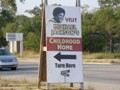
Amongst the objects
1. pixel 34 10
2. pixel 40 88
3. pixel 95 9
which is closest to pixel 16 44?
pixel 34 10

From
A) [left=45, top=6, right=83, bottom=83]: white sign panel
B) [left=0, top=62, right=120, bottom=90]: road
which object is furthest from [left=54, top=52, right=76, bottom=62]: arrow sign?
[left=0, top=62, right=120, bottom=90]: road

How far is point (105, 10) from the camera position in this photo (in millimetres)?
69500

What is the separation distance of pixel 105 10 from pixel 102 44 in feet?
15.9

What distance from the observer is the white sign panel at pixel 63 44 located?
14688mm

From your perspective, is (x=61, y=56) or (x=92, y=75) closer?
(x=61, y=56)

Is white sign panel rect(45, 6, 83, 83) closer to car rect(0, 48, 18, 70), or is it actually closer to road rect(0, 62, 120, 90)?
road rect(0, 62, 120, 90)

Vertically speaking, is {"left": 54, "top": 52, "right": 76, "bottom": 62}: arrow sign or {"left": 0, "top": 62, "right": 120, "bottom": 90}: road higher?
{"left": 54, "top": 52, "right": 76, "bottom": 62}: arrow sign

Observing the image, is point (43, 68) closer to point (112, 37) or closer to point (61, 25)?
point (61, 25)

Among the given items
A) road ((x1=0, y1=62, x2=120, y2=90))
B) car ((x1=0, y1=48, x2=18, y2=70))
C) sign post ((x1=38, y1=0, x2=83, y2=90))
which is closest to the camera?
sign post ((x1=38, y1=0, x2=83, y2=90))

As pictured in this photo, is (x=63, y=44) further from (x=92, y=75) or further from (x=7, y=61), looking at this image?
(x=7, y=61)

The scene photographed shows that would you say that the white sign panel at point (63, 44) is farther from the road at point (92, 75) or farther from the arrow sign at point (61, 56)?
the road at point (92, 75)

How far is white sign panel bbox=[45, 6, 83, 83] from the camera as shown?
14688 millimetres

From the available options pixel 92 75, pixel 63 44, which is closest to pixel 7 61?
pixel 92 75

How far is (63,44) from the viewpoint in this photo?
14914 millimetres
